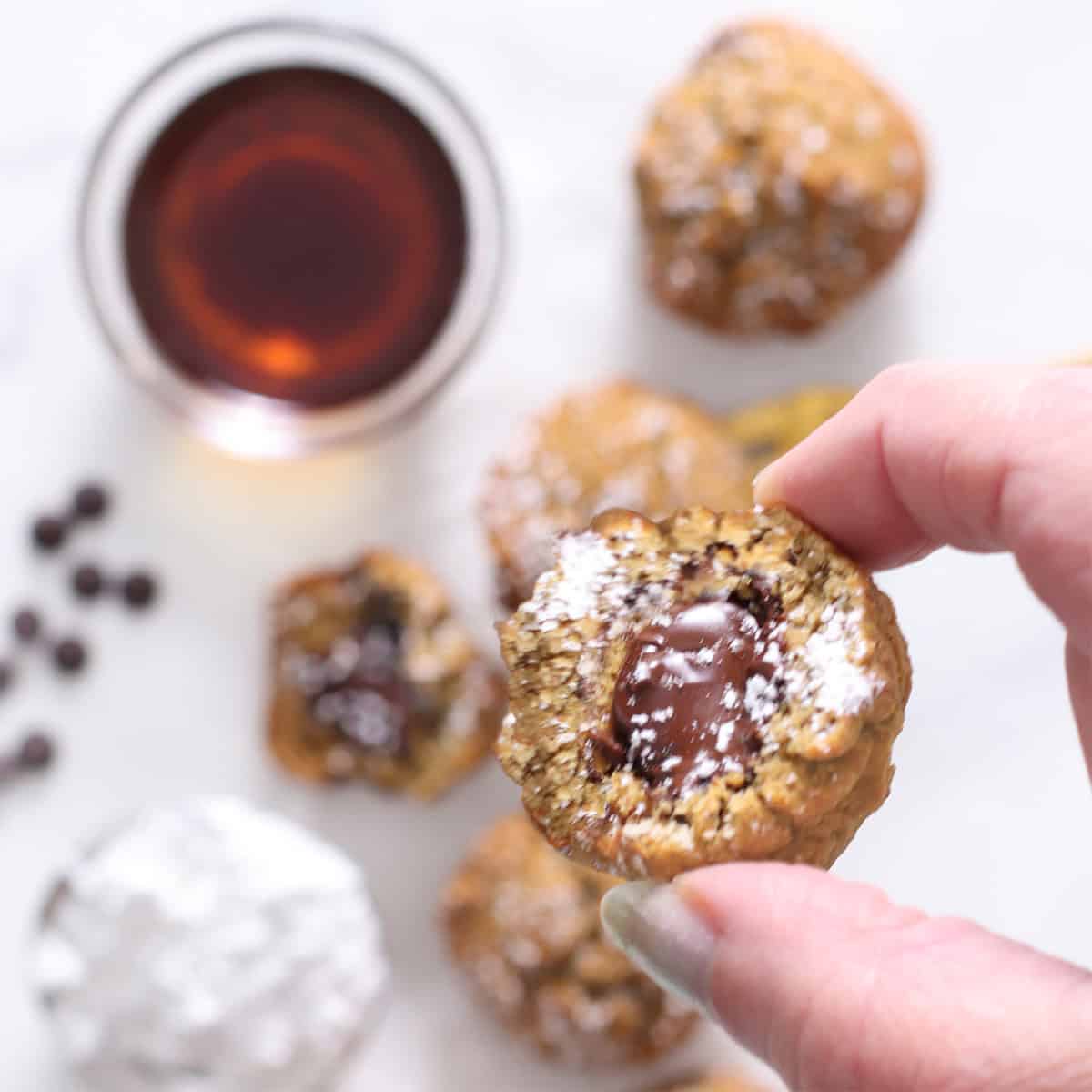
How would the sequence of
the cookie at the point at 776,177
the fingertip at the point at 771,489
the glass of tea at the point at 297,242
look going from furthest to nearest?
the glass of tea at the point at 297,242, the cookie at the point at 776,177, the fingertip at the point at 771,489

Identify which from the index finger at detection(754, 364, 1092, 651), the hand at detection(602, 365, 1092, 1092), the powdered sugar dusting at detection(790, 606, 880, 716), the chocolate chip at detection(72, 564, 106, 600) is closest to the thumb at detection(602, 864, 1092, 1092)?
the hand at detection(602, 365, 1092, 1092)

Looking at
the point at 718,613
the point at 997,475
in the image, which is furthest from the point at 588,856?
the point at 997,475

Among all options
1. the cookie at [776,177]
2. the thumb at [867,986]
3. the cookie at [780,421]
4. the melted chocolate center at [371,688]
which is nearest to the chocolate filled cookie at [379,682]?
the melted chocolate center at [371,688]

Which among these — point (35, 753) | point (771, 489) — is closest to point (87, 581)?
point (35, 753)

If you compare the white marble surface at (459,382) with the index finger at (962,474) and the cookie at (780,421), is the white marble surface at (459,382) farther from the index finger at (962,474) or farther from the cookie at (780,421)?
the index finger at (962,474)

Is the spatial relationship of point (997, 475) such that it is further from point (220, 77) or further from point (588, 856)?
point (220, 77)

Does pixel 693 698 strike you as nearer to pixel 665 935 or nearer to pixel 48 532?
pixel 665 935
